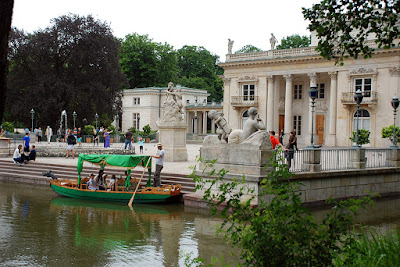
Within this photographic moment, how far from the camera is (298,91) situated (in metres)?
51.7

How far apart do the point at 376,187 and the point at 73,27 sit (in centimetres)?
3594

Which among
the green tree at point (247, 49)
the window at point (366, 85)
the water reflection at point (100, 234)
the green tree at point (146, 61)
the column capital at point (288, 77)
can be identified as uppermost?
the green tree at point (247, 49)

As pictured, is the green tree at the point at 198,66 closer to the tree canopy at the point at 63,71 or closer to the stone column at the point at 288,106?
the stone column at the point at 288,106

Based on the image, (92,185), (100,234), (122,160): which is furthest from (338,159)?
(100,234)

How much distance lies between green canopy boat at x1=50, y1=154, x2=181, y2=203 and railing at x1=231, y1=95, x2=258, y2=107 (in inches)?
1391

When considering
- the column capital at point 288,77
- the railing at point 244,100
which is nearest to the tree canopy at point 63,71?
A: the railing at point 244,100

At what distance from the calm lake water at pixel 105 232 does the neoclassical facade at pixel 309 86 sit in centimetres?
2757

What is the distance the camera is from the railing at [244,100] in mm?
52366

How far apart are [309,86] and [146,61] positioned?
36926 millimetres

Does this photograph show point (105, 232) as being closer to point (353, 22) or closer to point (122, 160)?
point (122, 160)

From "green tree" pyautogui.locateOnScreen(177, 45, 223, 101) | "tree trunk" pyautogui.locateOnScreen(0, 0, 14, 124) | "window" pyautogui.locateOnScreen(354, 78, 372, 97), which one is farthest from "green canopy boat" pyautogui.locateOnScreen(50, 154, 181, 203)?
"green tree" pyautogui.locateOnScreen(177, 45, 223, 101)

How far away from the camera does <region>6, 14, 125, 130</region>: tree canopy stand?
45.1 meters

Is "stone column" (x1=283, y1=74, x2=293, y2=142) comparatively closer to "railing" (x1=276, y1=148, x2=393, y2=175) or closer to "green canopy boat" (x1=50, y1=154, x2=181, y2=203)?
"railing" (x1=276, y1=148, x2=393, y2=175)

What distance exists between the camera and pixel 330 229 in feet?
19.4
